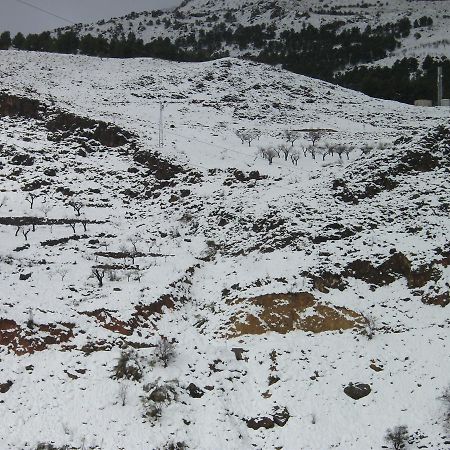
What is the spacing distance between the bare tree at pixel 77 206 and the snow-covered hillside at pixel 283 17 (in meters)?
61.4

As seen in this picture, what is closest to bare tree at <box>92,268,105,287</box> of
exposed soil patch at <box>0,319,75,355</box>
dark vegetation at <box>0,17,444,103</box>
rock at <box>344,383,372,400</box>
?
exposed soil patch at <box>0,319,75,355</box>

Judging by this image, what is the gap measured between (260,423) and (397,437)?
8.88 feet

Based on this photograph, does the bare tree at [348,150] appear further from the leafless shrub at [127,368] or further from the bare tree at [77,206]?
the leafless shrub at [127,368]

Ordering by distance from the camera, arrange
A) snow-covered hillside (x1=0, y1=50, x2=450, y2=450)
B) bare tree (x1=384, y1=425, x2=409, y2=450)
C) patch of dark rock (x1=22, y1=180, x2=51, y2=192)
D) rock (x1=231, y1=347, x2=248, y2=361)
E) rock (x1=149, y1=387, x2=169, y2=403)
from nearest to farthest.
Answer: bare tree (x1=384, y1=425, x2=409, y2=450)
snow-covered hillside (x1=0, y1=50, x2=450, y2=450)
rock (x1=149, y1=387, x2=169, y2=403)
rock (x1=231, y1=347, x2=248, y2=361)
patch of dark rock (x1=22, y1=180, x2=51, y2=192)

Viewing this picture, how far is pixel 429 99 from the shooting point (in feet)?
160

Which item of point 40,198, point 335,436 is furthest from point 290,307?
point 40,198

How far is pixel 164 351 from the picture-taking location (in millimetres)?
11344

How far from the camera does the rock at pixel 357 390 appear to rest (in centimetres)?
1033

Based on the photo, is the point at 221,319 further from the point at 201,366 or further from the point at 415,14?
the point at 415,14

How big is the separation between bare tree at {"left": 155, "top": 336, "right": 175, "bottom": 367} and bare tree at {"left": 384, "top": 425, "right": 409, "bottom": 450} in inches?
196

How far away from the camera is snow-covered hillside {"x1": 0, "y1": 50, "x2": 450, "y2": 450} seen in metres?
9.77

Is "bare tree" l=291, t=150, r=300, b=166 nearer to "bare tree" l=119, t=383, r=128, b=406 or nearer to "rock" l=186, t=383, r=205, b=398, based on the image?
"rock" l=186, t=383, r=205, b=398

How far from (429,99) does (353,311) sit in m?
42.9

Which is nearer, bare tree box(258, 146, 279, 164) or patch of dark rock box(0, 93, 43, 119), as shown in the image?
bare tree box(258, 146, 279, 164)
